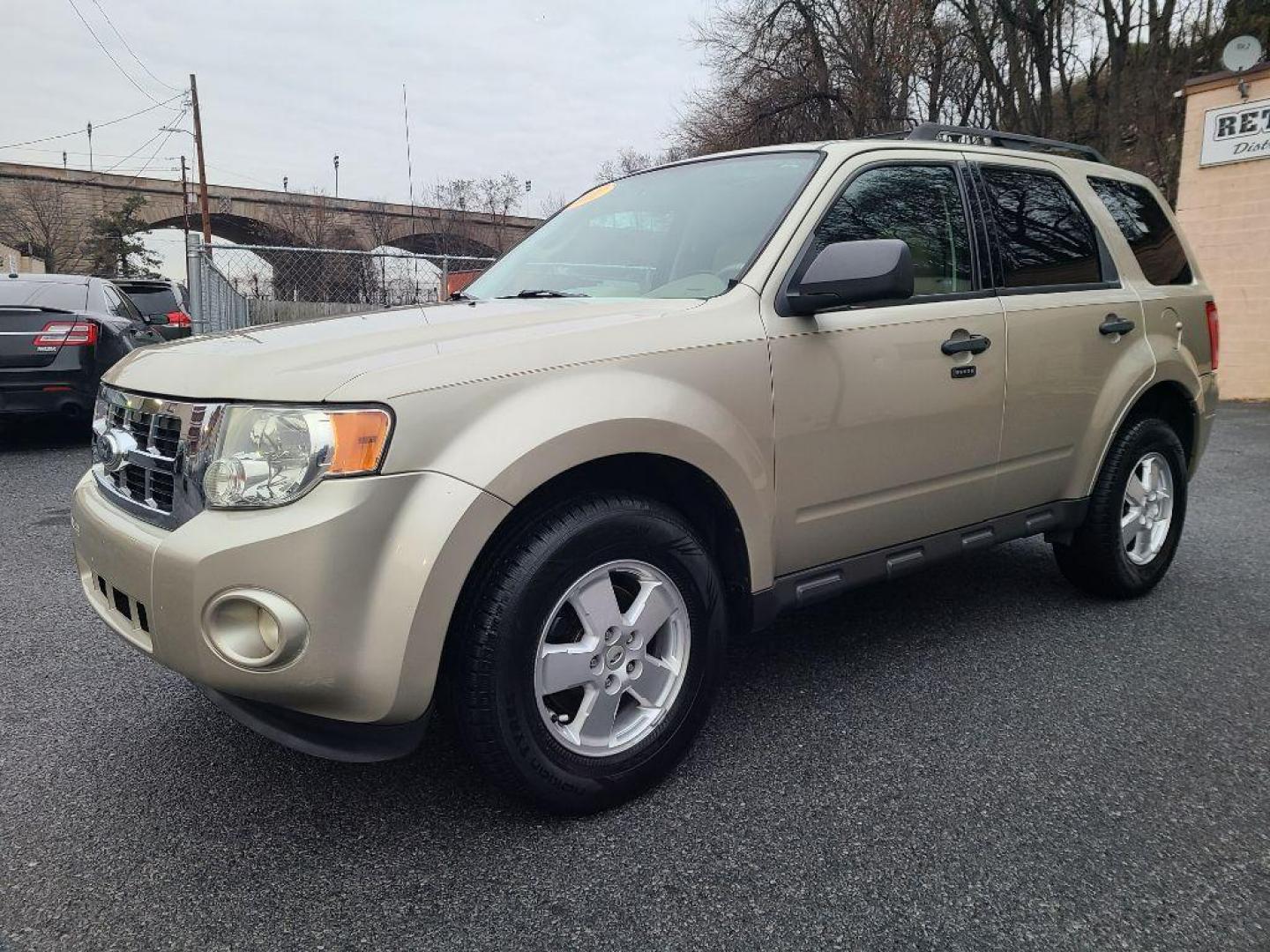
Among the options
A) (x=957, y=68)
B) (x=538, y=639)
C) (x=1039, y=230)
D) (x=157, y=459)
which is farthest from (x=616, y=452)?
(x=957, y=68)

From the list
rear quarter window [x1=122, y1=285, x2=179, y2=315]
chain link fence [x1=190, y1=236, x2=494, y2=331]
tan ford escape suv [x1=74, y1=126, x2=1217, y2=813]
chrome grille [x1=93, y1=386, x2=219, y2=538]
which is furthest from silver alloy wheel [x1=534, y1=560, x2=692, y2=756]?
rear quarter window [x1=122, y1=285, x2=179, y2=315]

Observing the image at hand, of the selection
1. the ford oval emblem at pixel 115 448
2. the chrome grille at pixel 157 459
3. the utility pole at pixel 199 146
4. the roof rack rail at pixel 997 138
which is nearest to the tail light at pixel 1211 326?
the roof rack rail at pixel 997 138

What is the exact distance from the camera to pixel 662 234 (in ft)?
9.82

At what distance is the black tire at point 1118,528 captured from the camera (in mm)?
3604

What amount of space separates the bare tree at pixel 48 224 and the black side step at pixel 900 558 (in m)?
53.0

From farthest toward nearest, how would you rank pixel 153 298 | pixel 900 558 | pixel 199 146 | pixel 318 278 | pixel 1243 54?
pixel 199 146
pixel 153 298
pixel 1243 54
pixel 318 278
pixel 900 558

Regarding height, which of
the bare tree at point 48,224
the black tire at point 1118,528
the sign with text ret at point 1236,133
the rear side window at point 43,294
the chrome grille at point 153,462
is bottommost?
the black tire at point 1118,528

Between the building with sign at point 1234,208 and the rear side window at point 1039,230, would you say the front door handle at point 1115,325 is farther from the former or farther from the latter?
the building with sign at point 1234,208

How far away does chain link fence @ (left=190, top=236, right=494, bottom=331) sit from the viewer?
30.5 ft

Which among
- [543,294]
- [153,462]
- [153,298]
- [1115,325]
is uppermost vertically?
[153,298]

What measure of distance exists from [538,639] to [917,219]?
199cm

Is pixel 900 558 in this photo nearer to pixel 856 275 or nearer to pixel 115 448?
pixel 856 275

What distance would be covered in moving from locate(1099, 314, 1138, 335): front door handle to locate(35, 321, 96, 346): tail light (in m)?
7.21

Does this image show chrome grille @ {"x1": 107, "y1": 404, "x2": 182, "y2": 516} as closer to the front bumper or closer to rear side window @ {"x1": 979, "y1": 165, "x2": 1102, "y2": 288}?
the front bumper
